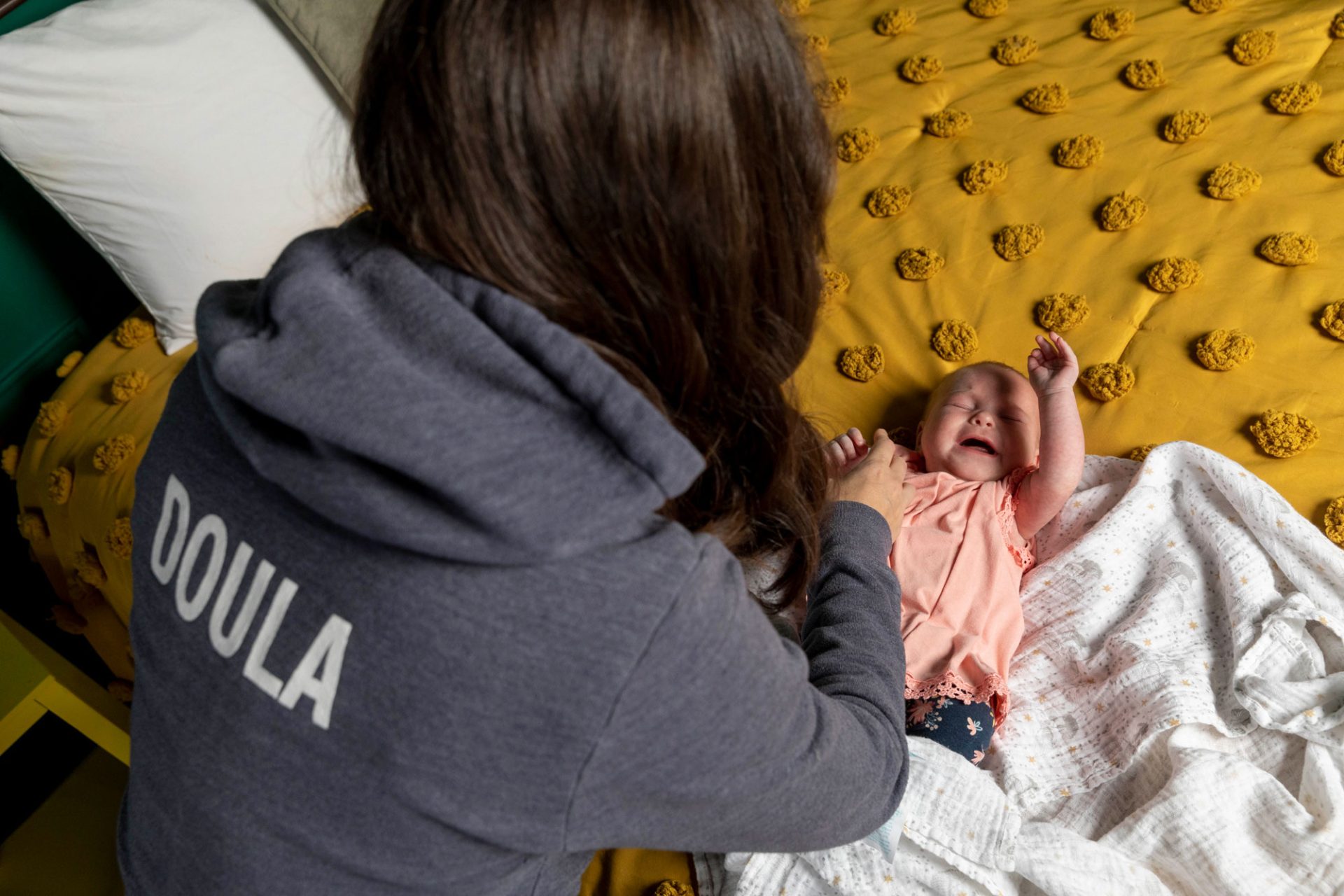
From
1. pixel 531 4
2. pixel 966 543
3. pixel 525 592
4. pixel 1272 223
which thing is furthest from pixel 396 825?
pixel 1272 223

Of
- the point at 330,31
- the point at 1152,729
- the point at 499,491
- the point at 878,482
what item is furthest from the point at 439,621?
the point at 330,31

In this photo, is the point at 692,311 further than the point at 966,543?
No

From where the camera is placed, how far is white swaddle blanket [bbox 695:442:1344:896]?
2.84 feet

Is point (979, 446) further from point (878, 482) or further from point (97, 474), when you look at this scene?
point (97, 474)

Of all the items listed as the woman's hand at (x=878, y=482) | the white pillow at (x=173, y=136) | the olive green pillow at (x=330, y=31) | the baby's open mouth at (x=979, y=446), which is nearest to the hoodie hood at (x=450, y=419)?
the woman's hand at (x=878, y=482)

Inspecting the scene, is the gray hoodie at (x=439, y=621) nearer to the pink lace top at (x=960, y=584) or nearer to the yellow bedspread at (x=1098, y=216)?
the pink lace top at (x=960, y=584)

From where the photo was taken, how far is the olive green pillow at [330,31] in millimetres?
1371

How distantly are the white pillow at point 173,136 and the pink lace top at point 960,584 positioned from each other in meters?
0.82

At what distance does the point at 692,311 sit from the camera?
26.1 inches

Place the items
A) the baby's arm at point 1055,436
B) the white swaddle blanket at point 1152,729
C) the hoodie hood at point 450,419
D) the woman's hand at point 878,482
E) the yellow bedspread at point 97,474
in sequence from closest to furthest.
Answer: the hoodie hood at point 450,419 → the white swaddle blanket at point 1152,729 → the woman's hand at point 878,482 → the baby's arm at point 1055,436 → the yellow bedspread at point 97,474

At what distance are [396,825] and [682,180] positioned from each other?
17.3 inches

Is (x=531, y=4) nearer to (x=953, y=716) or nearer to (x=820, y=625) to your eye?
(x=820, y=625)

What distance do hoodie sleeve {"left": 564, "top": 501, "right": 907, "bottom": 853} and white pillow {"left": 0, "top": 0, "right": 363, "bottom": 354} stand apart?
83 centimetres

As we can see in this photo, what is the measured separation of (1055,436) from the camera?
3.84 feet
